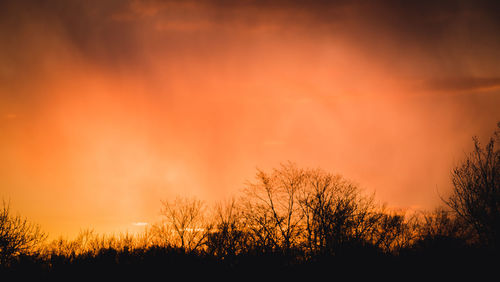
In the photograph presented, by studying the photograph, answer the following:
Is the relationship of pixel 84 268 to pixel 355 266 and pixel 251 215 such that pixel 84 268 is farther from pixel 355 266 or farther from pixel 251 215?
pixel 355 266

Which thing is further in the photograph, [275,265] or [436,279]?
[275,265]

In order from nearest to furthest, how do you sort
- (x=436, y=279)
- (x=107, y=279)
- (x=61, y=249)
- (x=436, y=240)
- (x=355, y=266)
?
(x=436, y=279) < (x=355, y=266) < (x=107, y=279) < (x=436, y=240) < (x=61, y=249)

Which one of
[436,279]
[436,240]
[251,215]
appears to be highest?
[251,215]

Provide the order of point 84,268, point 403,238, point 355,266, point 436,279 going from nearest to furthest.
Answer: point 436,279, point 355,266, point 84,268, point 403,238

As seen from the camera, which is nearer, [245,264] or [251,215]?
[245,264]

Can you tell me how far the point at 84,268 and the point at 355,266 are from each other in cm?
2779

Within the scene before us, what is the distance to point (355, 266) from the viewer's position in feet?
81.9

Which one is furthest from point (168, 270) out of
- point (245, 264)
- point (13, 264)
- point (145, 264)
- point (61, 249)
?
point (61, 249)

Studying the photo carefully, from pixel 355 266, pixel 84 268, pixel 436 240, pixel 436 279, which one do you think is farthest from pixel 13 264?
pixel 436 240

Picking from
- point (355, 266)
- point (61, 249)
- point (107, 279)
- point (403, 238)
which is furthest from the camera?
point (61, 249)

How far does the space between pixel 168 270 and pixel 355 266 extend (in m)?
18.8

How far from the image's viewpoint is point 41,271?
28.8m

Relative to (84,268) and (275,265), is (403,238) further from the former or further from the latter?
(84,268)

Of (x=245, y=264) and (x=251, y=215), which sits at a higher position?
(x=251, y=215)
